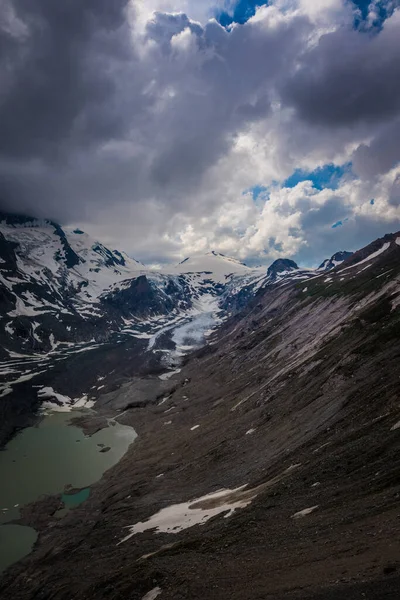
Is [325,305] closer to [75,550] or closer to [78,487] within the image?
[78,487]

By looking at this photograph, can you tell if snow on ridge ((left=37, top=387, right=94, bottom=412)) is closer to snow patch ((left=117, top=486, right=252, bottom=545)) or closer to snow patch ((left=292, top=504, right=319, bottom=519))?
snow patch ((left=117, top=486, right=252, bottom=545))

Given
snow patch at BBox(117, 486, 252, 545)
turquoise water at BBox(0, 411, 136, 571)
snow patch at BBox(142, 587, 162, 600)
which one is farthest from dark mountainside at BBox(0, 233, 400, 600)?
turquoise water at BBox(0, 411, 136, 571)

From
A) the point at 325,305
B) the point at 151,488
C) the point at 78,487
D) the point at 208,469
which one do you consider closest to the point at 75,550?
the point at 151,488

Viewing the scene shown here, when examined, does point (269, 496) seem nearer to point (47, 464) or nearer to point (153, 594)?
point (153, 594)

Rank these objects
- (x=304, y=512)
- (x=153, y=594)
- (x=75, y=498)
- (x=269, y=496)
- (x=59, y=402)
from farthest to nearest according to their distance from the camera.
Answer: (x=59, y=402) < (x=75, y=498) < (x=269, y=496) < (x=304, y=512) < (x=153, y=594)

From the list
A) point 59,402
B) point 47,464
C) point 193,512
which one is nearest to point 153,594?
point 193,512

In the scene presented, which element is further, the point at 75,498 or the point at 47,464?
the point at 47,464

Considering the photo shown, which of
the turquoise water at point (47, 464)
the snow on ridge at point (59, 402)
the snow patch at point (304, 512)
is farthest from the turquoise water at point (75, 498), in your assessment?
the snow on ridge at point (59, 402)
